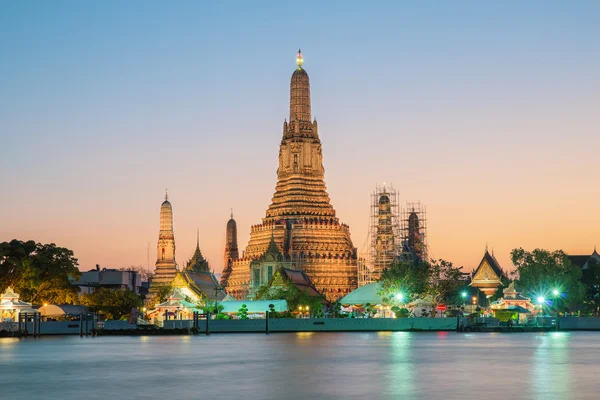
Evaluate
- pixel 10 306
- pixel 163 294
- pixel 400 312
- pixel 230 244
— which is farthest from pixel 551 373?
pixel 230 244

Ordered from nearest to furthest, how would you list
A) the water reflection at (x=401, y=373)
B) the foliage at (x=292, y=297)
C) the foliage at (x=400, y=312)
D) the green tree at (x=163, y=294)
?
the water reflection at (x=401, y=373)
the foliage at (x=400, y=312)
the foliage at (x=292, y=297)
the green tree at (x=163, y=294)

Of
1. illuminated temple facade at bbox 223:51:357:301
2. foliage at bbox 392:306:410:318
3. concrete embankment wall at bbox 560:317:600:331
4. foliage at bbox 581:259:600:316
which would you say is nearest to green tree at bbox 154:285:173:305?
illuminated temple facade at bbox 223:51:357:301

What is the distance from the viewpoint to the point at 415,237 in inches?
5246

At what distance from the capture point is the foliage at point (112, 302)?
3981 inches

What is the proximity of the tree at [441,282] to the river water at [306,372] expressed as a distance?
35690 millimetres

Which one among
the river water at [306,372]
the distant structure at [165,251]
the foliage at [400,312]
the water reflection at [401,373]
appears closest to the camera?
the river water at [306,372]

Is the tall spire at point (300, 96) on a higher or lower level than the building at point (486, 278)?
higher

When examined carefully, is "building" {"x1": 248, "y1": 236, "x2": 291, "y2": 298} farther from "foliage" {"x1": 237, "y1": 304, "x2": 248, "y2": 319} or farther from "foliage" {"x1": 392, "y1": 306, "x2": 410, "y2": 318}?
"foliage" {"x1": 392, "y1": 306, "x2": 410, "y2": 318}

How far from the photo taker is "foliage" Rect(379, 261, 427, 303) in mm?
92812

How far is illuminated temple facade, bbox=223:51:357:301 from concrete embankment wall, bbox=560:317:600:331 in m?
30.9

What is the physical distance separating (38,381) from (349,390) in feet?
38.0

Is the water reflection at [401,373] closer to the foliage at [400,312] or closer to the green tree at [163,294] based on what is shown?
the foliage at [400,312]

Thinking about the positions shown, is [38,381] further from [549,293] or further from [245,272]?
[245,272]

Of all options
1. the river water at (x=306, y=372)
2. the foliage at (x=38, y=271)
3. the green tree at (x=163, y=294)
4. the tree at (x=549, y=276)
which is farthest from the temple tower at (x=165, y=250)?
the river water at (x=306, y=372)
